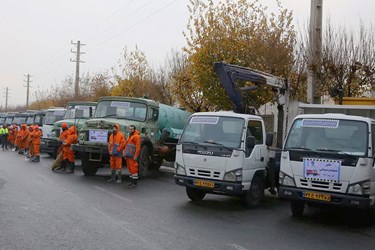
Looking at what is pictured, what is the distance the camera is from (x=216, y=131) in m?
10.0

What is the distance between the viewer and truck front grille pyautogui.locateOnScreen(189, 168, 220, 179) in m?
9.55

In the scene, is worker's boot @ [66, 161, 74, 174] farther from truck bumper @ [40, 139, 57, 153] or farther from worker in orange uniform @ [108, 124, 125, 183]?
truck bumper @ [40, 139, 57, 153]

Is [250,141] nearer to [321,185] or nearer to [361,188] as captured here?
[321,185]

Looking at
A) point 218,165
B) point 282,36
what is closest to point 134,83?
point 282,36

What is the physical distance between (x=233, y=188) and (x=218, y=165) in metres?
0.59

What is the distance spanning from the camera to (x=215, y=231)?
7484 mm

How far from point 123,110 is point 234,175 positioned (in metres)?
6.54

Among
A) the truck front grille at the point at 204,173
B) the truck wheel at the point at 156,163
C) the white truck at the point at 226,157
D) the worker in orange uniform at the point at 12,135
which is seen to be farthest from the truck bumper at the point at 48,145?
the truck front grille at the point at 204,173

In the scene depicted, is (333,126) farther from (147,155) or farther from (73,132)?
(73,132)

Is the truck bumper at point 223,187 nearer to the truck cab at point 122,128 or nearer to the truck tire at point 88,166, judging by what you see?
the truck cab at point 122,128

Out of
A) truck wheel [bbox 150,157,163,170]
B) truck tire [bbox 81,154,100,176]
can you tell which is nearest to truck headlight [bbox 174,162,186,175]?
truck tire [bbox 81,154,100,176]

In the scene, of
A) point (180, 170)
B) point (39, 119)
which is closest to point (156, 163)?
point (180, 170)

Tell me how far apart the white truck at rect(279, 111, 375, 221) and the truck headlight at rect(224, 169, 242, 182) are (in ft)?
3.14

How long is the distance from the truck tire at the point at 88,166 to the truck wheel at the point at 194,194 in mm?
5279
